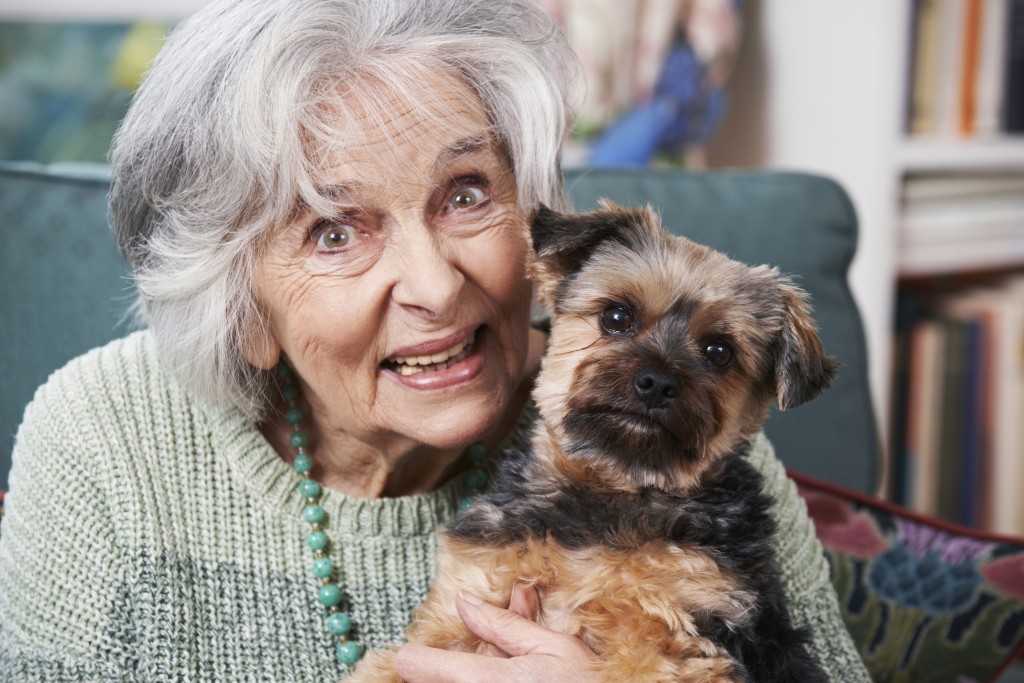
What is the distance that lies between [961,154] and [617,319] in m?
1.78

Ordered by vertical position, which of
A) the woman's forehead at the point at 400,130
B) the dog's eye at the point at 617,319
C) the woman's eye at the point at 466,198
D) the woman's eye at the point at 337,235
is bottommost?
the dog's eye at the point at 617,319

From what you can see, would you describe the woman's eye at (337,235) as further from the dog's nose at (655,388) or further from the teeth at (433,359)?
the dog's nose at (655,388)

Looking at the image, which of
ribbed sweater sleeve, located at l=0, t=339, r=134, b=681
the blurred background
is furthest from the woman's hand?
the blurred background

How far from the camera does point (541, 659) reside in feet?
3.57

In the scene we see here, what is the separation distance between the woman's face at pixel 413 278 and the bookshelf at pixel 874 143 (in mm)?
1479

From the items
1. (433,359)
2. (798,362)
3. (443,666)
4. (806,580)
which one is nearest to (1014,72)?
(806,580)

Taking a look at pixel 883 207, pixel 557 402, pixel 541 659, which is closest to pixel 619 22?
pixel 883 207

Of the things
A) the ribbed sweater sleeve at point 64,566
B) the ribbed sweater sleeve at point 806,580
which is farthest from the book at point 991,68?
the ribbed sweater sleeve at point 64,566

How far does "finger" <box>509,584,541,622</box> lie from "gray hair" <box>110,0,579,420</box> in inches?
19.5

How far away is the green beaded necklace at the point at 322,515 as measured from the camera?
4.55 feet

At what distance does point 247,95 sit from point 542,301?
0.44 metres

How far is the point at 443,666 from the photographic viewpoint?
112 cm

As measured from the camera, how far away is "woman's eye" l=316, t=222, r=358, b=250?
1.29 metres

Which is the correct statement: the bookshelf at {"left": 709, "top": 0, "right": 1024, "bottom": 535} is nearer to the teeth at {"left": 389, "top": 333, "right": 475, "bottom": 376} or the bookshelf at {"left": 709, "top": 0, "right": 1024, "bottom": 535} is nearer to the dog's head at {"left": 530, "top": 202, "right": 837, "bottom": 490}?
the dog's head at {"left": 530, "top": 202, "right": 837, "bottom": 490}
